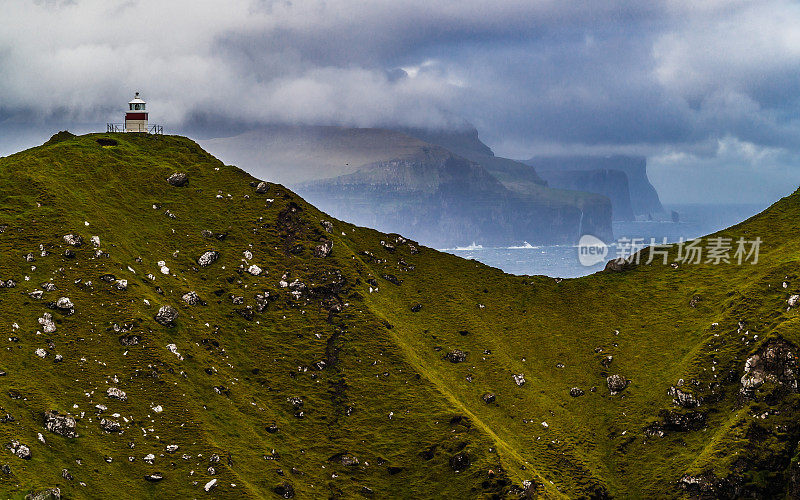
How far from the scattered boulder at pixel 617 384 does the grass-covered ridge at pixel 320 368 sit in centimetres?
179

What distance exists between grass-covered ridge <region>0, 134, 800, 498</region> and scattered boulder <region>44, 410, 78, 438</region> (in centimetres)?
107

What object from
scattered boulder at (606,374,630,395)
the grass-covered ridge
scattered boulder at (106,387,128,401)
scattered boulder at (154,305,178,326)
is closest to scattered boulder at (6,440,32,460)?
the grass-covered ridge

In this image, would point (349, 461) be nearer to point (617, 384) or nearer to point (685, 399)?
point (617, 384)

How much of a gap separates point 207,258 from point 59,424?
61805 millimetres

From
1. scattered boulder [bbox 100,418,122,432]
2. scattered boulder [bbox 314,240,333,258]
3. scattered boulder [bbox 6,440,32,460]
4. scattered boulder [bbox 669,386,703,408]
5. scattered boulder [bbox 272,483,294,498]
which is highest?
scattered boulder [bbox 314,240,333,258]

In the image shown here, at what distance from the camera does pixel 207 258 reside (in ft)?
582

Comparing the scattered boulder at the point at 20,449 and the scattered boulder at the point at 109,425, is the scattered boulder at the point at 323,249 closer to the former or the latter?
the scattered boulder at the point at 109,425

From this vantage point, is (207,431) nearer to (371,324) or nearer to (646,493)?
(371,324)

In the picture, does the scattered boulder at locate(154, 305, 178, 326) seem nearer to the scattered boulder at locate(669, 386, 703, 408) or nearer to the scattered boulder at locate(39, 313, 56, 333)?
the scattered boulder at locate(39, 313, 56, 333)

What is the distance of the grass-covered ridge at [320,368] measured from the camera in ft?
429

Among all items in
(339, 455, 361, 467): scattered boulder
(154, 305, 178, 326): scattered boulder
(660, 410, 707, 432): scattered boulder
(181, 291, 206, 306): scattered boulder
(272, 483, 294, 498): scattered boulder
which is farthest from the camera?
(181, 291, 206, 306): scattered boulder

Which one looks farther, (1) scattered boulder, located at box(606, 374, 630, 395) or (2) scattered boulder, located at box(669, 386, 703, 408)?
(1) scattered boulder, located at box(606, 374, 630, 395)

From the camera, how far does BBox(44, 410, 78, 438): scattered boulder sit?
120250 mm

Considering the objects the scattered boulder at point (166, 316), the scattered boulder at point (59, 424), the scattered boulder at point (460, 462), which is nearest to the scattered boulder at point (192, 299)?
the scattered boulder at point (166, 316)
